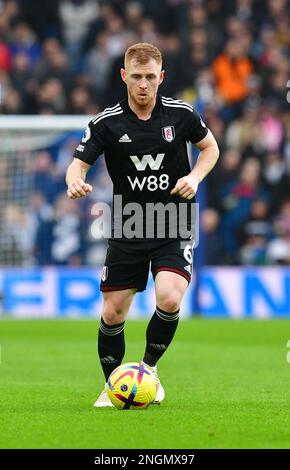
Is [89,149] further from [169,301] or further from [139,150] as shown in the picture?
[169,301]

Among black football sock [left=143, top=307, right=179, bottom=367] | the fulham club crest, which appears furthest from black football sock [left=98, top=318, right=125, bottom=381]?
the fulham club crest

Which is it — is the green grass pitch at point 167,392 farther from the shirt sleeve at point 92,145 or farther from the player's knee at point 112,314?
the shirt sleeve at point 92,145

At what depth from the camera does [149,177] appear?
7.63m

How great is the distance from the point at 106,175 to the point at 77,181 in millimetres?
9965

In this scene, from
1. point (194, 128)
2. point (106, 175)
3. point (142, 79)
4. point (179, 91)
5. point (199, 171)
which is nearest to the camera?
point (142, 79)

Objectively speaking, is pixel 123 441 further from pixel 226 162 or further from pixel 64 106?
pixel 64 106

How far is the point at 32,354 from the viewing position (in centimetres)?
1169

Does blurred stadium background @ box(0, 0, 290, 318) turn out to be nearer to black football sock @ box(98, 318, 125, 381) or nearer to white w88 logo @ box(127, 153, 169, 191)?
black football sock @ box(98, 318, 125, 381)

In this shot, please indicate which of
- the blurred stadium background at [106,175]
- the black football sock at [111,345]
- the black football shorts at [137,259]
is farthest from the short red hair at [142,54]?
the blurred stadium background at [106,175]

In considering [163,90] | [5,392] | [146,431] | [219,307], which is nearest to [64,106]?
[163,90]

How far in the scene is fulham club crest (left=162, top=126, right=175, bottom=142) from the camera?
7645mm

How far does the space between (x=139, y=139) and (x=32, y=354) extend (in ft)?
15.0

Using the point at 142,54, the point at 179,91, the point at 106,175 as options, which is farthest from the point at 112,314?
the point at 179,91

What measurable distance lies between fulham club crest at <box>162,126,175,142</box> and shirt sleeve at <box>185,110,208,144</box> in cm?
11
